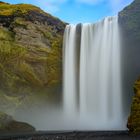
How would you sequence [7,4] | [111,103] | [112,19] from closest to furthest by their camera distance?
[111,103]
[112,19]
[7,4]

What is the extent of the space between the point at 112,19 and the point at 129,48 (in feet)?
18.6

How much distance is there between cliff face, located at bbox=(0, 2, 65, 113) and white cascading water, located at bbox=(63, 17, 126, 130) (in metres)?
2.26

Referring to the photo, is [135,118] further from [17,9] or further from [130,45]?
[17,9]

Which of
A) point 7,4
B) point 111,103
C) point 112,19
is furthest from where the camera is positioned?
point 7,4

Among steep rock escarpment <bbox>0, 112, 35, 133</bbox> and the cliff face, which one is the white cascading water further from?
steep rock escarpment <bbox>0, 112, 35, 133</bbox>

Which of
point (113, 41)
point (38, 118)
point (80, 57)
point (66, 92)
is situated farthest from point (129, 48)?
point (38, 118)

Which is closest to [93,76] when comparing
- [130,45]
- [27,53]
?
[130,45]

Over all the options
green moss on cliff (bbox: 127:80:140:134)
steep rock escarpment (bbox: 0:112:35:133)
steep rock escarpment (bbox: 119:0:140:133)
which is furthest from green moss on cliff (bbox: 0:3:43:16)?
green moss on cliff (bbox: 127:80:140:134)

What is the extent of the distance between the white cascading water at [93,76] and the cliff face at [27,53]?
7.40 ft

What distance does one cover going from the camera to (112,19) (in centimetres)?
6975

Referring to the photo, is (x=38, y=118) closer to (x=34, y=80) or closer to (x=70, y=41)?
(x=34, y=80)

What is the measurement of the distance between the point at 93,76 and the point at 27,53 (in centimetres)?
1212

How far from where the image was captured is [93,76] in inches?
2694

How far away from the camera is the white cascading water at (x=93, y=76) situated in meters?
65.7
